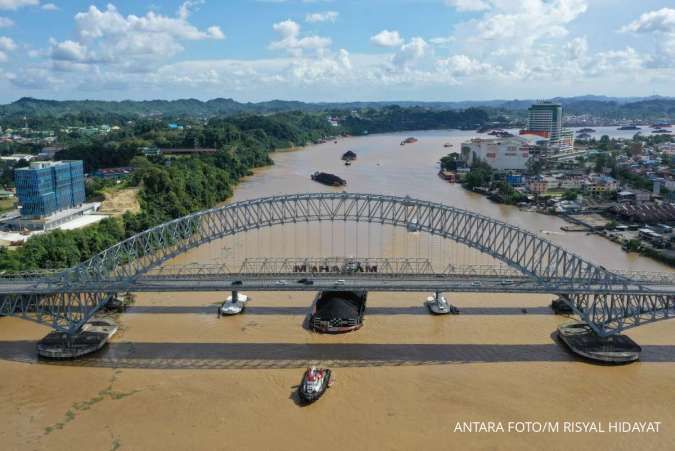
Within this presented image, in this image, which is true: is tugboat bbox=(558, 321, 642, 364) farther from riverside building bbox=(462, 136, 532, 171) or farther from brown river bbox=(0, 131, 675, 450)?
riverside building bbox=(462, 136, 532, 171)

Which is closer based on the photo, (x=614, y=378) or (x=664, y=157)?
(x=614, y=378)

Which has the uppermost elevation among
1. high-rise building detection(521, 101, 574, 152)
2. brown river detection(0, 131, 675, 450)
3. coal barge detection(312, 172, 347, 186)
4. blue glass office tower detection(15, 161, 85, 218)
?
high-rise building detection(521, 101, 574, 152)

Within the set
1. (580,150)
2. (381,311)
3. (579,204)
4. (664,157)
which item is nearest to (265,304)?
(381,311)

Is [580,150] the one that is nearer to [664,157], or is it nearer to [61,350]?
[664,157]

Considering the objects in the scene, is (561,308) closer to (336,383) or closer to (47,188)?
(336,383)

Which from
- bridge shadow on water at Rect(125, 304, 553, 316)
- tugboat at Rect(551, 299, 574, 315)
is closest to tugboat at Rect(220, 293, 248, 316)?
bridge shadow on water at Rect(125, 304, 553, 316)

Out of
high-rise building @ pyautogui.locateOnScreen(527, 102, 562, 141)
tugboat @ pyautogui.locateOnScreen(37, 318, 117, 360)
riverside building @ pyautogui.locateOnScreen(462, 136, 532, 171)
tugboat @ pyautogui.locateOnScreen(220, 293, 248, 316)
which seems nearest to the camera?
tugboat @ pyautogui.locateOnScreen(37, 318, 117, 360)
